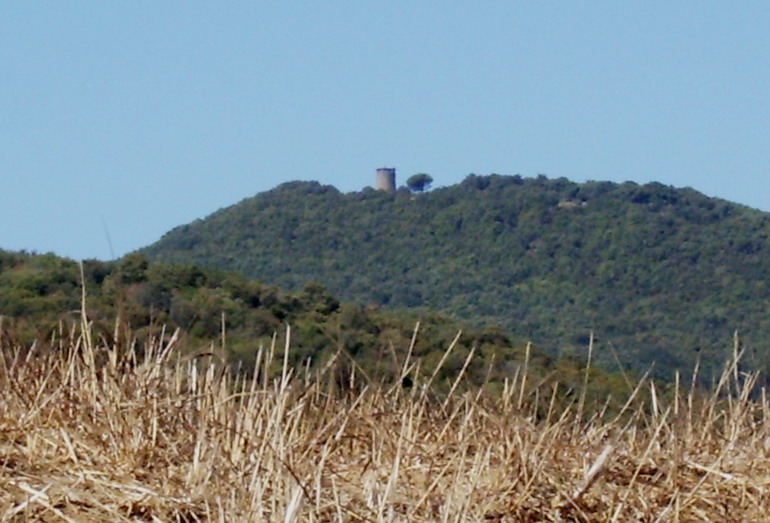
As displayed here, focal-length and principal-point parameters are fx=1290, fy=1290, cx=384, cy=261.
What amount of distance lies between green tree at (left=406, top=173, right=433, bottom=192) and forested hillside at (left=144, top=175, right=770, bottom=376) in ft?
5.36

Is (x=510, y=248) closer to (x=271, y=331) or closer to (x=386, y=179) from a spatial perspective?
(x=386, y=179)

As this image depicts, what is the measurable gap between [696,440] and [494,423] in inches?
27.2

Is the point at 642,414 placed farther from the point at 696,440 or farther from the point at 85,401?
the point at 85,401

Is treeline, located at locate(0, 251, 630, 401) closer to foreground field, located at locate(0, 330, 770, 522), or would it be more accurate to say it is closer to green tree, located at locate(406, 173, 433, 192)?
foreground field, located at locate(0, 330, 770, 522)

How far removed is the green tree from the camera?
5544 centimetres

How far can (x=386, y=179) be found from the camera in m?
56.2

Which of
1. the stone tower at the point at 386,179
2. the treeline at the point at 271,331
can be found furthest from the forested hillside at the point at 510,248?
the treeline at the point at 271,331

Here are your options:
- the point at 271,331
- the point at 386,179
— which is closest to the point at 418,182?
the point at 386,179

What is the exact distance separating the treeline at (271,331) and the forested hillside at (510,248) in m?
15.0

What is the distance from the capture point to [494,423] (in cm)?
317

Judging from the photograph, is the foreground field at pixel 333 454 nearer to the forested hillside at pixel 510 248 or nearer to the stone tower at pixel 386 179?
the forested hillside at pixel 510 248

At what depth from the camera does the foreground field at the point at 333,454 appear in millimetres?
2662

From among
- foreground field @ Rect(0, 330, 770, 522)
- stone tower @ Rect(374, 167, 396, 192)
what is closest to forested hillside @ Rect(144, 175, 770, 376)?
stone tower @ Rect(374, 167, 396, 192)

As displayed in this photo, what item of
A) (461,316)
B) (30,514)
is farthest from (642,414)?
(461,316)
